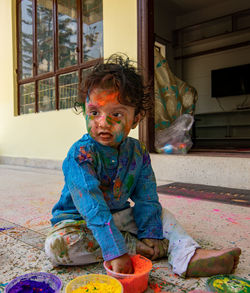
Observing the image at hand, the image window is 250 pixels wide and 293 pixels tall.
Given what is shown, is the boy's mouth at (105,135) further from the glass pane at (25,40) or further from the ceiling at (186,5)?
the ceiling at (186,5)

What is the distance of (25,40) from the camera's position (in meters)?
4.59

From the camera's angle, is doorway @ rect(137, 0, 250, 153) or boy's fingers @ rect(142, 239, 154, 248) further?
doorway @ rect(137, 0, 250, 153)

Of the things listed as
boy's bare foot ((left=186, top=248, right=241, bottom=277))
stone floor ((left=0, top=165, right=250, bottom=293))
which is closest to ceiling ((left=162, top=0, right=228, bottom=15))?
stone floor ((left=0, top=165, right=250, bottom=293))

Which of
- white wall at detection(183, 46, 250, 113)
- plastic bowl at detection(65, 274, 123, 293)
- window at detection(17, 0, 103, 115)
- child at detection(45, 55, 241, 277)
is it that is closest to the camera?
plastic bowl at detection(65, 274, 123, 293)

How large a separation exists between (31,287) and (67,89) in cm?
348

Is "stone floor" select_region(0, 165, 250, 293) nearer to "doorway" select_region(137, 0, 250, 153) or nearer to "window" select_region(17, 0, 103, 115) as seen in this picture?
"window" select_region(17, 0, 103, 115)

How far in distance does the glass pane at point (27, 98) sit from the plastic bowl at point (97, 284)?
4.13m

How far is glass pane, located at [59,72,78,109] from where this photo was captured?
388 cm

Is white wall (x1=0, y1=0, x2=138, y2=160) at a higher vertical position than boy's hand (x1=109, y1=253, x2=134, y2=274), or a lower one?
higher

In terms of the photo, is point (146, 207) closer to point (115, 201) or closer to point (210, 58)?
point (115, 201)

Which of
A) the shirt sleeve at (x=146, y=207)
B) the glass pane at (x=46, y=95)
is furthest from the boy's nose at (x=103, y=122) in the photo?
the glass pane at (x=46, y=95)

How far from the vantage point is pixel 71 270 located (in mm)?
1005

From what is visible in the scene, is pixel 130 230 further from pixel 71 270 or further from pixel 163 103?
pixel 163 103

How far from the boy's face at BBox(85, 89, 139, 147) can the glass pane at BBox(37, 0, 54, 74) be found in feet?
11.4
